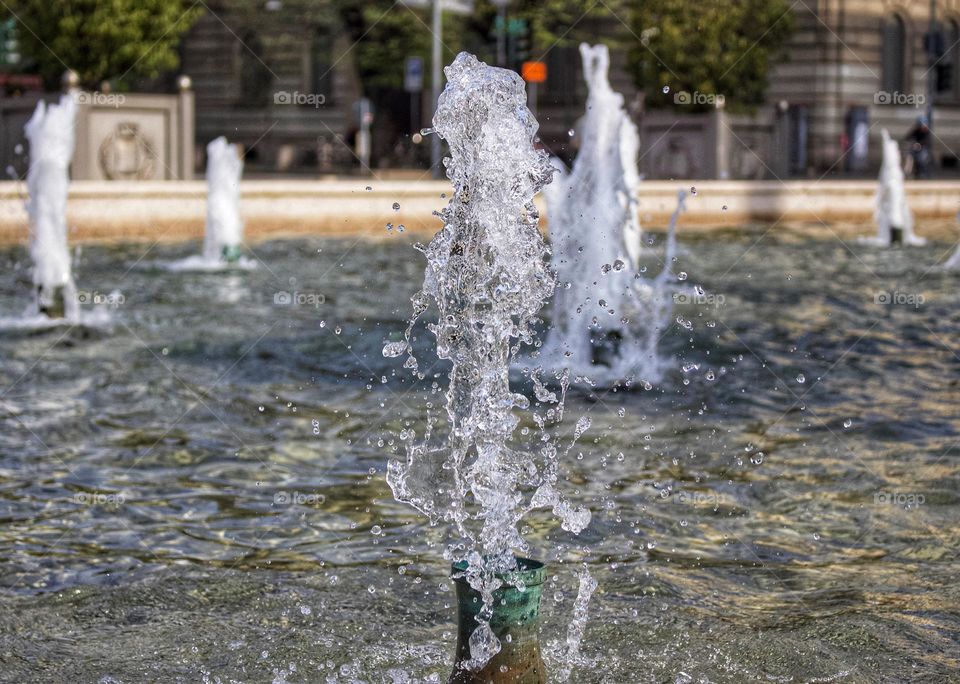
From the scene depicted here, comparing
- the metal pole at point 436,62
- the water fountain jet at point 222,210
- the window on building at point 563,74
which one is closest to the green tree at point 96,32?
the metal pole at point 436,62

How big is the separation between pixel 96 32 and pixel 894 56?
64.9 ft

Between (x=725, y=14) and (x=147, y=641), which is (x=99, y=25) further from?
(x=147, y=641)

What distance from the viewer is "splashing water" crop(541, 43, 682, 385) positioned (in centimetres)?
1037

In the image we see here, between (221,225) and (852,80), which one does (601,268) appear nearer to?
(221,225)

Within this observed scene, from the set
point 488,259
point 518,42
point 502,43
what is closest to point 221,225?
point 518,42

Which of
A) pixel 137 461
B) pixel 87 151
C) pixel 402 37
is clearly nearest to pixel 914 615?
pixel 137 461

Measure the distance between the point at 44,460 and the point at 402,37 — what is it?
3266 cm

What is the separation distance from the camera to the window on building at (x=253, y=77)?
137 feet

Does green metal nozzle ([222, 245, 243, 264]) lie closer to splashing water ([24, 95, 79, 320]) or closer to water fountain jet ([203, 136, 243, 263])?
water fountain jet ([203, 136, 243, 263])

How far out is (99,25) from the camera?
2956cm

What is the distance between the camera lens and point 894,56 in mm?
38938

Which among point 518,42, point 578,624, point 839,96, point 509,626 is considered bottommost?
point 578,624

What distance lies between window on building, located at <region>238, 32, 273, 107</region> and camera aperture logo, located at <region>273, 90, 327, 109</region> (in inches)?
30.0

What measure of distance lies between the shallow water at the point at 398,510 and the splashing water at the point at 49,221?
1.62ft
